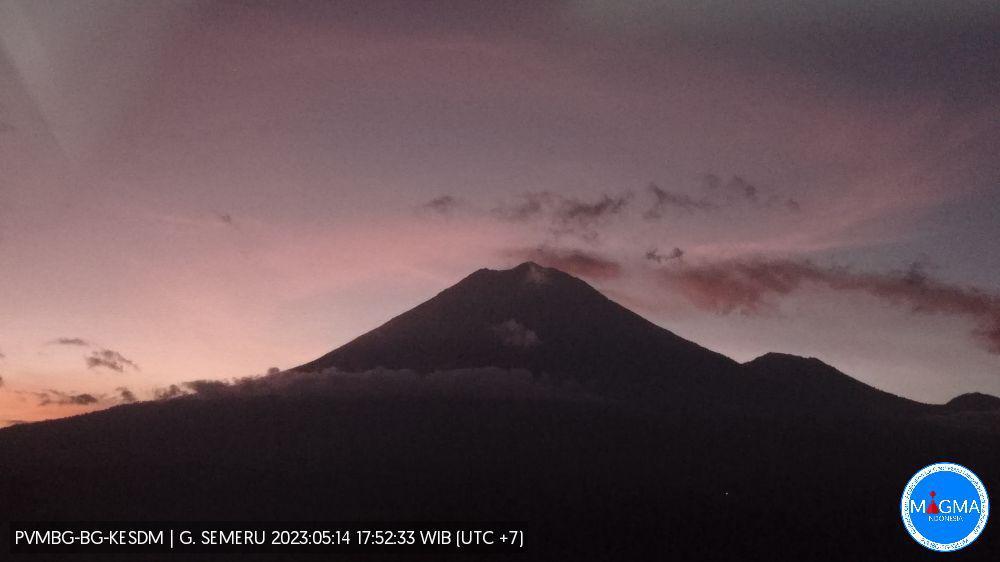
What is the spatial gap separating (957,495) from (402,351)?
15396 centimetres

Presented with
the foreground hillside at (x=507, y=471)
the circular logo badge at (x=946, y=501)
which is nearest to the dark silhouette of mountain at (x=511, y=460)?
the foreground hillside at (x=507, y=471)

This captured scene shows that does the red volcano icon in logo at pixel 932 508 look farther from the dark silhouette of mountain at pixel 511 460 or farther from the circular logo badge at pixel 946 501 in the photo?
the dark silhouette of mountain at pixel 511 460

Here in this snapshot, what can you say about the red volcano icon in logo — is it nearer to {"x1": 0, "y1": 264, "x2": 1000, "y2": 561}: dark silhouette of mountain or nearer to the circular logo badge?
the circular logo badge

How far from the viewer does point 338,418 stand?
182m

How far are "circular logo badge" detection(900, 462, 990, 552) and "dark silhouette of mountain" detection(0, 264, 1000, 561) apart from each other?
330ft

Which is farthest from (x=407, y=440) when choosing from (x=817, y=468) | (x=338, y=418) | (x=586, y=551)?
(x=817, y=468)

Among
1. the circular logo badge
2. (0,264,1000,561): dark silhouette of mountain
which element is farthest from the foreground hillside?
the circular logo badge

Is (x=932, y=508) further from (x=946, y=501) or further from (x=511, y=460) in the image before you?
(x=511, y=460)

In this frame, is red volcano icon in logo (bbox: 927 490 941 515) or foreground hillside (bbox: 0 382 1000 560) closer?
red volcano icon in logo (bbox: 927 490 941 515)

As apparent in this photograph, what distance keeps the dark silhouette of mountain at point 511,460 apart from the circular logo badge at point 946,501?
101 metres

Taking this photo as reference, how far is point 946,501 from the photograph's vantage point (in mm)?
39812

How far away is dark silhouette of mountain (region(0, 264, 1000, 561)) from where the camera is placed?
5694 inches

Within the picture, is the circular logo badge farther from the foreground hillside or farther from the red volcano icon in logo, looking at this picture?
the foreground hillside

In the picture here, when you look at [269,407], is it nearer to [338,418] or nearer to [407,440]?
[338,418]
